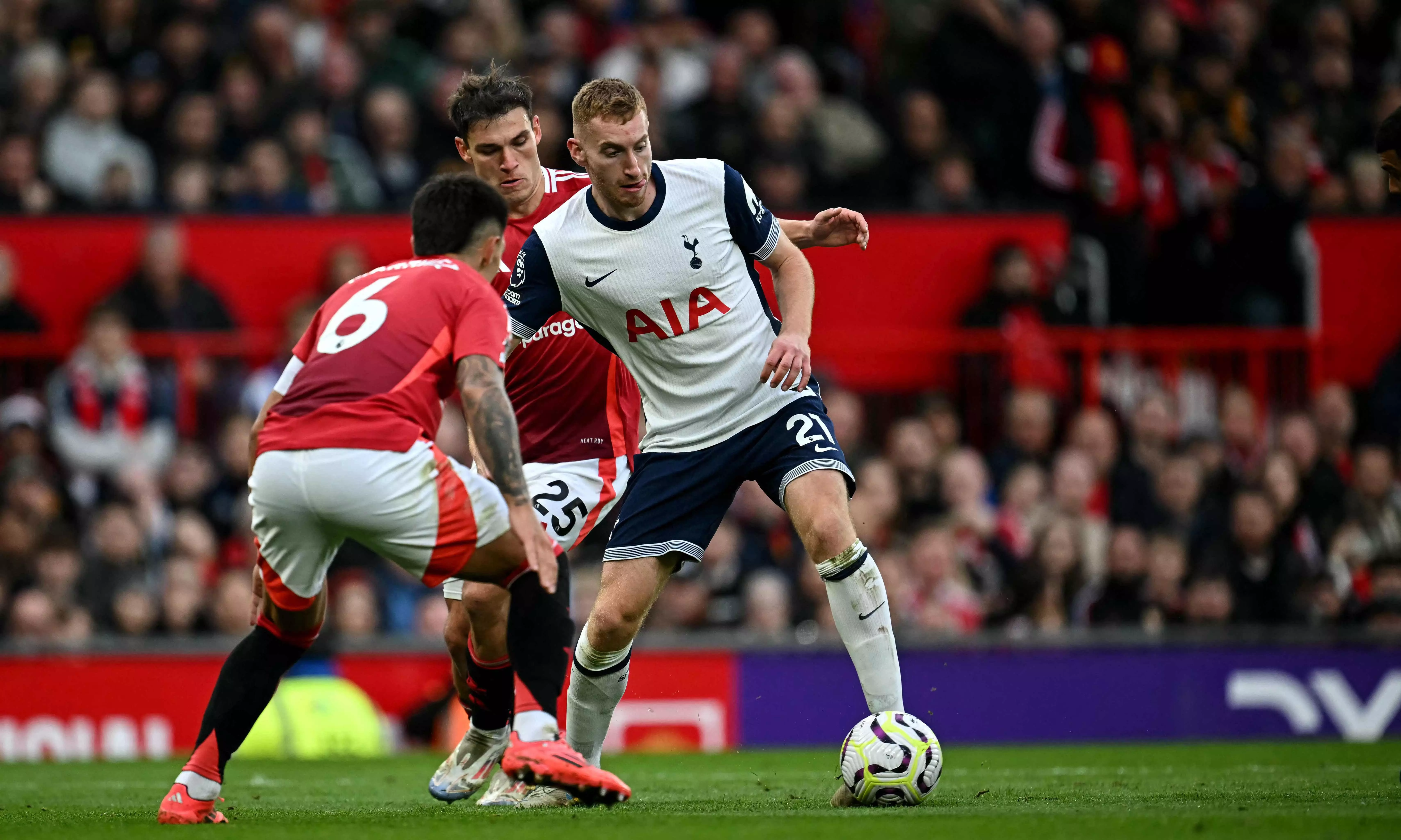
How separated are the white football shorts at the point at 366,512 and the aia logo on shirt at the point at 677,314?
1135 millimetres

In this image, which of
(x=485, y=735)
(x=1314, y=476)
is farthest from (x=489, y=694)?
(x=1314, y=476)

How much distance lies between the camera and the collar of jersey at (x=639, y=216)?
22.2 ft

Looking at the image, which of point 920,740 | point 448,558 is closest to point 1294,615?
point 920,740

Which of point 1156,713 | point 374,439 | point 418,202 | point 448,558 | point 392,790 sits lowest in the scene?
point 1156,713

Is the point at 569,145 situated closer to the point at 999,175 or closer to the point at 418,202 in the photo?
the point at 418,202

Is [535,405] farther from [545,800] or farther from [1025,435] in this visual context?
[1025,435]

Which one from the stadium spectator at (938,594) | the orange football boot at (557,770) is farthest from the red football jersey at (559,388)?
the stadium spectator at (938,594)

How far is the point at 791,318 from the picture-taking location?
6660mm

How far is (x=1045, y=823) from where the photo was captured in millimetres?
5648

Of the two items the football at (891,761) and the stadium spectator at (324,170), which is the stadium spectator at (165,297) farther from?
the football at (891,761)

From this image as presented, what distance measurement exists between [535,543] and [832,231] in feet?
6.60

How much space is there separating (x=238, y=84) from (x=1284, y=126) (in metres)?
8.77

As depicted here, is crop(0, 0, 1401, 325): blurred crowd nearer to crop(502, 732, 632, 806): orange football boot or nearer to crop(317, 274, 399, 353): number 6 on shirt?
crop(317, 274, 399, 353): number 6 on shirt

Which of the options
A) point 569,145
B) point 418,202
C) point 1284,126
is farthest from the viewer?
point 1284,126
